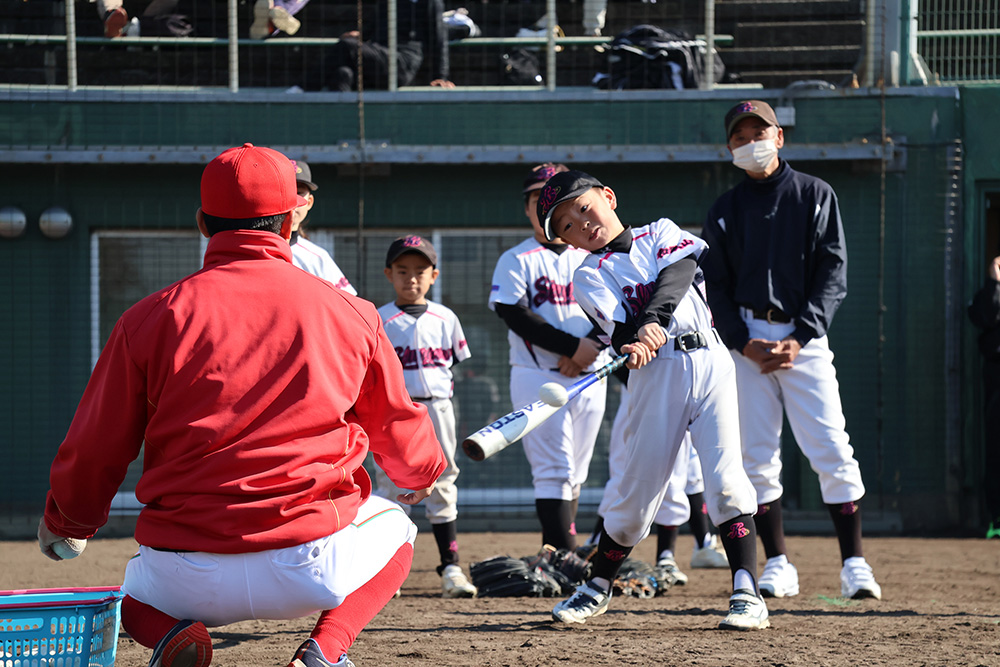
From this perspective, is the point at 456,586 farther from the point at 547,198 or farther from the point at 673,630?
the point at 547,198

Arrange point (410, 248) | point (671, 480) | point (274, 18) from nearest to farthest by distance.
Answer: point (671, 480) → point (410, 248) → point (274, 18)

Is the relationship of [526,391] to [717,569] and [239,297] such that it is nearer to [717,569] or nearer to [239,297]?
[717,569]

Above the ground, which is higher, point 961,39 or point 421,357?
point 961,39

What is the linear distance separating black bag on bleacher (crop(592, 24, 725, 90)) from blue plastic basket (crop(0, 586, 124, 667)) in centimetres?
678

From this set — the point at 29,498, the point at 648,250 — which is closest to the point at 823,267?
the point at 648,250

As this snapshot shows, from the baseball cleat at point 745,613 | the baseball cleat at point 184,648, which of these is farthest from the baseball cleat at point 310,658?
the baseball cleat at point 745,613

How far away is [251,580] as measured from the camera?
2451mm

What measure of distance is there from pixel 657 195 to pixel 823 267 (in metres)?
3.46

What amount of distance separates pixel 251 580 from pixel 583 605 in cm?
193

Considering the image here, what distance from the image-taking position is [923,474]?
7.91 meters

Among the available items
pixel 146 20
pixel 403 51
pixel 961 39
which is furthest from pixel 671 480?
pixel 146 20

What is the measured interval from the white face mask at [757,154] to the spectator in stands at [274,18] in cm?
538

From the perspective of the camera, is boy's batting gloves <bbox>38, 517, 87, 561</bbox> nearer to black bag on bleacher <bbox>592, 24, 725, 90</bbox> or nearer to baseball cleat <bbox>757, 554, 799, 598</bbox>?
baseball cleat <bbox>757, 554, 799, 598</bbox>

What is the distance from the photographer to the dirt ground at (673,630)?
3438 mm
